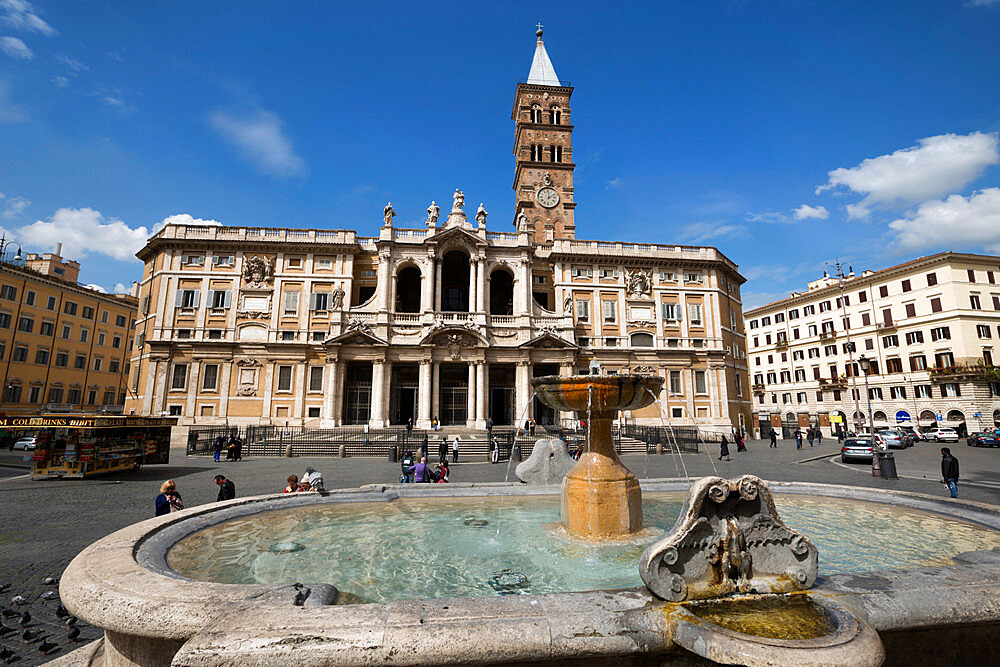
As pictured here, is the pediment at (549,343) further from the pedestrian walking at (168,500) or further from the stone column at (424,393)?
the pedestrian walking at (168,500)

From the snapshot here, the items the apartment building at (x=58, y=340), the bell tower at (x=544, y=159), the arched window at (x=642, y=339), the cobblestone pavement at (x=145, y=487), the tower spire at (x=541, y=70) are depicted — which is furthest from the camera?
the tower spire at (x=541, y=70)

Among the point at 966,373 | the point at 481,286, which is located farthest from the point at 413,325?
the point at 966,373

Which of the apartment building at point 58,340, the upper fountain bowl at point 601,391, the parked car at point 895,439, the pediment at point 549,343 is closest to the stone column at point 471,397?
the pediment at point 549,343

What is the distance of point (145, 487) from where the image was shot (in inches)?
507

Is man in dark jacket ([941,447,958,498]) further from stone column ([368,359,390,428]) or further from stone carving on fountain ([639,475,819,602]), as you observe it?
stone column ([368,359,390,428])

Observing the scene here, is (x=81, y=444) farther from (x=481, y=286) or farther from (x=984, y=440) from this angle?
(x=984, y=440)

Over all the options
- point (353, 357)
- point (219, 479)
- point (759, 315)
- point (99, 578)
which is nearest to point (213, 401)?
point (353, 357)

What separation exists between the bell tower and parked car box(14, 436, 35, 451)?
37.6 metres

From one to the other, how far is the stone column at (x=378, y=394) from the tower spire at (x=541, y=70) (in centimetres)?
3587

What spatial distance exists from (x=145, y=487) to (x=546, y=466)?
11.6 m

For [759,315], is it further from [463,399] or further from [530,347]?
[463,399]

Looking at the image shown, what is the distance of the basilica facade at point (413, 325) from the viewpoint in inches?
1183

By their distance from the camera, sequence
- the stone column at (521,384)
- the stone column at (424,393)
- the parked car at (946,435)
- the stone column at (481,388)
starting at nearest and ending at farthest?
the stone column at (424,393) → the stone column at (481,388) → the stone column at (521,384) → the parked car at (946,435)

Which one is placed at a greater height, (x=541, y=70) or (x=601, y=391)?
(x=541, y=70)
